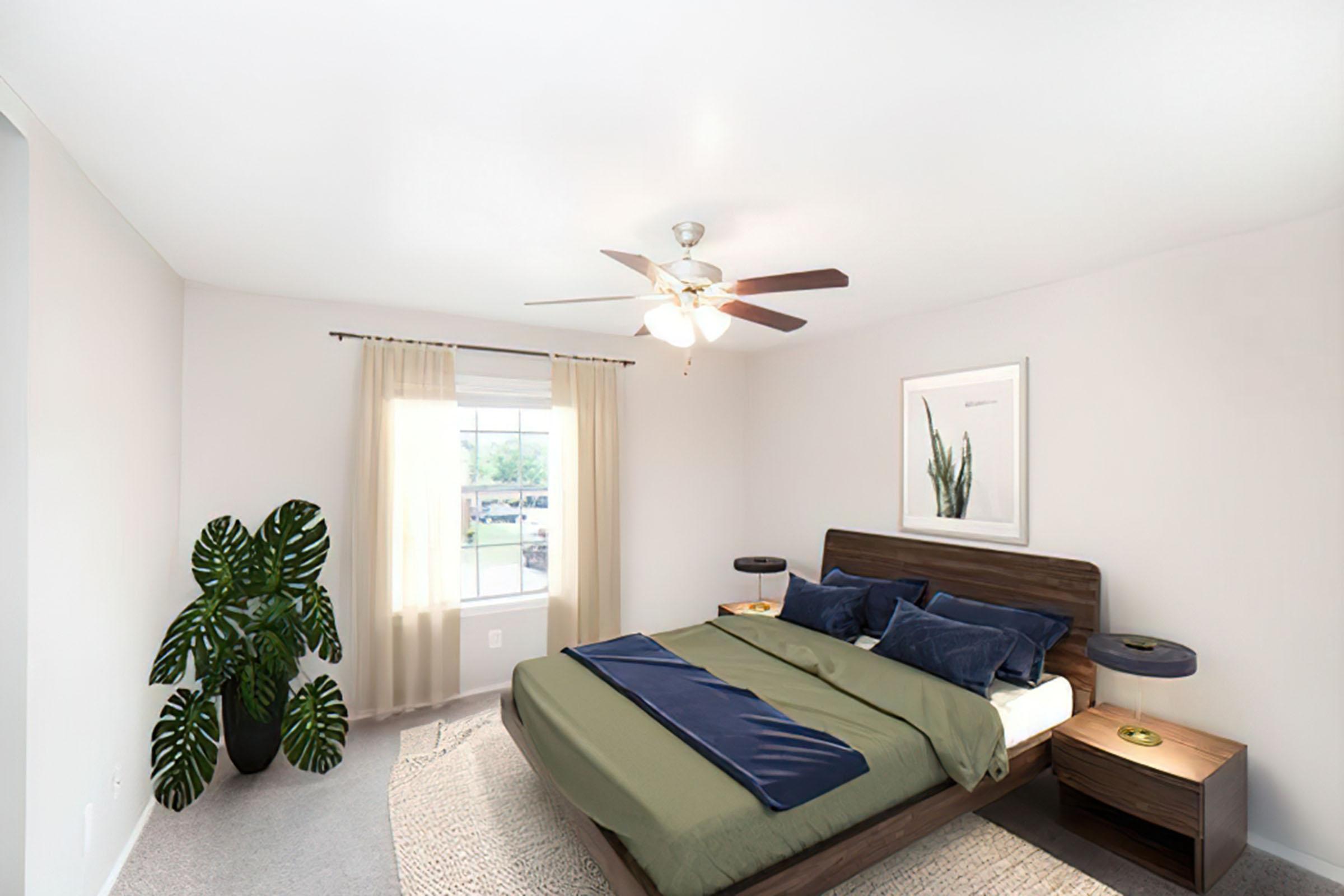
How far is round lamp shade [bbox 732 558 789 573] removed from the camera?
4605 millimetres

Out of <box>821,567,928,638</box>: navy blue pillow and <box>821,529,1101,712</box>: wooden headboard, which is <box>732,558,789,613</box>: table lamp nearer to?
<box>821,529,1101,712</box>: wooden headboard

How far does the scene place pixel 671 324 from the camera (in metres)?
2.44

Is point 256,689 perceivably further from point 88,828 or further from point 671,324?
point 671,324

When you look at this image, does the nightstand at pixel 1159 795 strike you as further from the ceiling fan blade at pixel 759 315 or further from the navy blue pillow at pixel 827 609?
the ceiling fan blade at pixel 759 315

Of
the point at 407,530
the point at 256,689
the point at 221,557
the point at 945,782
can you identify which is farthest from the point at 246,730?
the point at 945,782

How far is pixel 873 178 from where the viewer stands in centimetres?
208

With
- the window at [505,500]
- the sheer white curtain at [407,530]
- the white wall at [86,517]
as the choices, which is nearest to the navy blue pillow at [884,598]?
the window at [505,500]

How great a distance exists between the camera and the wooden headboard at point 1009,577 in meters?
3.02

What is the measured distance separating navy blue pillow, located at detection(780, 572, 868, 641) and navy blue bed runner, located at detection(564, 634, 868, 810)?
38.9 inches

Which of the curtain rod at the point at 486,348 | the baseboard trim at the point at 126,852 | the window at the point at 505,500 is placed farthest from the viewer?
the window at the point at 505,500

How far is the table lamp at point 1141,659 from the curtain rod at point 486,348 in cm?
340

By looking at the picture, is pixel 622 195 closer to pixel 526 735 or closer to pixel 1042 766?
pixel 526 735

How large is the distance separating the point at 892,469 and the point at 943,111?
2.77 m

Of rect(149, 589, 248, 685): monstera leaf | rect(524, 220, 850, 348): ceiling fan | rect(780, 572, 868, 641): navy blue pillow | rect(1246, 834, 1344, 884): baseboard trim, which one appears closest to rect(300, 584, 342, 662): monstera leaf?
rect(149, 589, 248, 685): monstera leaf
